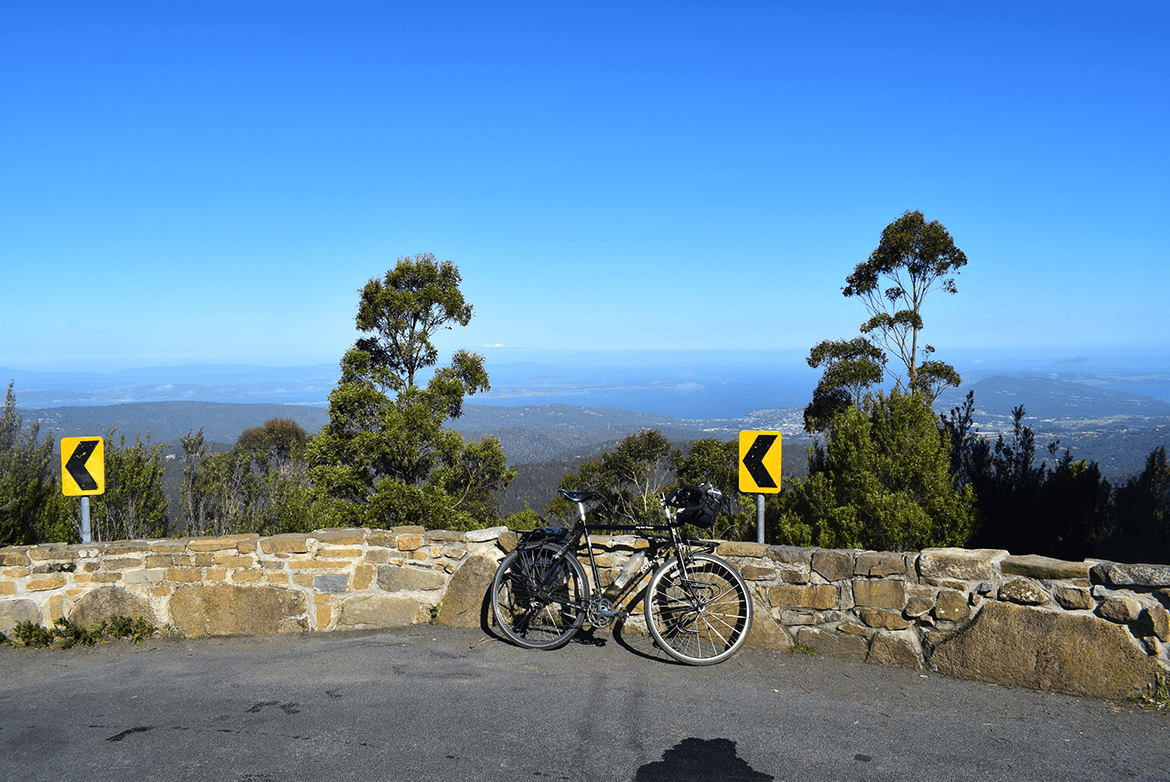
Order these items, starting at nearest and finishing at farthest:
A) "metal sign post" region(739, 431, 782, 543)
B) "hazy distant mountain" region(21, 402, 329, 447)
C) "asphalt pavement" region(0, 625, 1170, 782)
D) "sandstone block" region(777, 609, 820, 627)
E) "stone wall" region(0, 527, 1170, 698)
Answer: "asphalt pavement" region(0, 625, 1170, 782) < "stone wall" region(0, 527, 1170, 698) < "sandstone block" region(777, 609, 820, 627) < "metal sign post" region(739, 431, 782, 543) < "hazy distant mountain" region(21, 402, 329, 447)

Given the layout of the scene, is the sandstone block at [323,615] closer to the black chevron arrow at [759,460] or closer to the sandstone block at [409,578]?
the sandstone block at [409,578]

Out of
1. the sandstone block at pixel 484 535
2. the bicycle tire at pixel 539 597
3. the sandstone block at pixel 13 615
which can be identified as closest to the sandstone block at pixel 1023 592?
the bicycle tire at pixel 539 597

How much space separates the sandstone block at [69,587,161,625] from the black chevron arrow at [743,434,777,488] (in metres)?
5.39

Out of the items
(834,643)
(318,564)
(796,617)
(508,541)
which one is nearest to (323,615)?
(318,564)

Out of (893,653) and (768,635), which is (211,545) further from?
(893,653)

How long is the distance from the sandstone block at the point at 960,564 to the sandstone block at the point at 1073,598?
14.9 inches

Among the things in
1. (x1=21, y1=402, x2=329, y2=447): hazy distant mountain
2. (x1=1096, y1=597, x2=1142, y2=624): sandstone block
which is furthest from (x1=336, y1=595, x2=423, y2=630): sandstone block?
(x1=21, y1=402, x2=329, y2=447): hazy distant mountain

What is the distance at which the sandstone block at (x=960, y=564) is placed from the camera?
16.2ft

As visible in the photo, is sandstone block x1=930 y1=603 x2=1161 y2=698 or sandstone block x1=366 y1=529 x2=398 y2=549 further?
sandstone block x1=366 y1=529 x2=398 y2=549

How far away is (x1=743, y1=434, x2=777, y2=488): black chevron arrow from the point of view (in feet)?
19.7

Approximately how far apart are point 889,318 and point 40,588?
23.4 metres

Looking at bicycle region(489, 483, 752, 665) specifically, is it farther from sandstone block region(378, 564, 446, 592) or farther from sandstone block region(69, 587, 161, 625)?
sandstone block region(69, 587, 161, 625)

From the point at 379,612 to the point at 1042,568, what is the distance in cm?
516

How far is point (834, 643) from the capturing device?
211 inches
